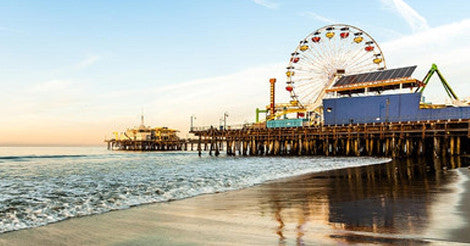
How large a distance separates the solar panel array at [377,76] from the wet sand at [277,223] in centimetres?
4452

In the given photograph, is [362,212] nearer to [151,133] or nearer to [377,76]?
[377,76]

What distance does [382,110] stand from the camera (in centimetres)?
4888

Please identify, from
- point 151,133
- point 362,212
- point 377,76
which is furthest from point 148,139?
point 362,212

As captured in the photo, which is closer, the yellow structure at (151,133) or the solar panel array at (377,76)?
the solar panel array at (377,76)

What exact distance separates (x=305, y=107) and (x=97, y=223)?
199ft

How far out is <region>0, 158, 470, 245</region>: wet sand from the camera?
5250 millimetres

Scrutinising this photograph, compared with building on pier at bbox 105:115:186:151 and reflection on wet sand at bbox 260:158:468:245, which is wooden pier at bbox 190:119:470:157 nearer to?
reflection on wet sand at bbox 260:158:468:245

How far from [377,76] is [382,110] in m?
6.72

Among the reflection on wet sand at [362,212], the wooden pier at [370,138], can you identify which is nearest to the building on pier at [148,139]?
the wooden pier at [370,138]

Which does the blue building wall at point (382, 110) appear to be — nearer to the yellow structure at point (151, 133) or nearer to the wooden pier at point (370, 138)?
the wooden pier at point (370, 138)

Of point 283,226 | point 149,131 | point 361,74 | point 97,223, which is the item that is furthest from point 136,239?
point 149,131

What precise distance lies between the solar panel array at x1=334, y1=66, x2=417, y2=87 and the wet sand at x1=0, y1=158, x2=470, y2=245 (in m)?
44.5

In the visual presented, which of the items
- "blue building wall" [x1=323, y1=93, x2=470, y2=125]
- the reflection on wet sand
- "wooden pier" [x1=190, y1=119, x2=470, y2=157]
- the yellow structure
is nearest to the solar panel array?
"blue building wall" [x1=323, y1=93, x2=470, y2=125]

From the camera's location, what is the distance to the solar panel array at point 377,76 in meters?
50.2
